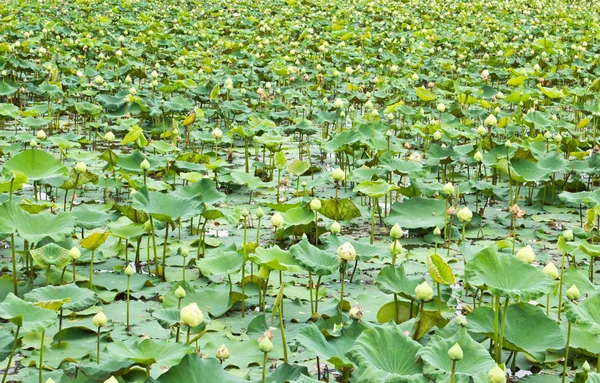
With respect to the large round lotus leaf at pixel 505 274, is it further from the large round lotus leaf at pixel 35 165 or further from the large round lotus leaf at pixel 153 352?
the large round lotus leaf at pixel 35 165

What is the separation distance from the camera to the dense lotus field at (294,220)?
2.37 metres

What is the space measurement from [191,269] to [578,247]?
5.27ft

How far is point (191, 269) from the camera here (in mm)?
3424

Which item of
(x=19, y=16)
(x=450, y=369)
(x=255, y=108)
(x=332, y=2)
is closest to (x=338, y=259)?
(x=450, y=369)

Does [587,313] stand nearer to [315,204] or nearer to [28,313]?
[315,204]

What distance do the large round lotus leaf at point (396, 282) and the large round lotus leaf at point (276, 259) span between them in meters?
0.32

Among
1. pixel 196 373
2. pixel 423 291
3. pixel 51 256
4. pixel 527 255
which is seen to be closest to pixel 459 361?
pixel 423 291

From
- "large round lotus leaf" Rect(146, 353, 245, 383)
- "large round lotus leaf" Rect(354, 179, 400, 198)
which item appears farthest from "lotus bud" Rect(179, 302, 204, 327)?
"large round lotus leaf" Rect(354, 179, 400, 198)

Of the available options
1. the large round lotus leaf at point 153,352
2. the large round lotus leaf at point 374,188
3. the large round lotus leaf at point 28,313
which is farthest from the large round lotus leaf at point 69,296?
the large round lotus leaf at point 374,188

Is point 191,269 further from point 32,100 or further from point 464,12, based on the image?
point 464,12

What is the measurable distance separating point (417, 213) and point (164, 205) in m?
1.32

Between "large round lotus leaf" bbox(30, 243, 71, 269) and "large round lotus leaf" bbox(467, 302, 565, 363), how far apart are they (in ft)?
4.94

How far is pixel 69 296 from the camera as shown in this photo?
2.65m

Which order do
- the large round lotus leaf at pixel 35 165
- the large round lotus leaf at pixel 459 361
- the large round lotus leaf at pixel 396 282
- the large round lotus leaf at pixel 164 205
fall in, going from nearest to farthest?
1. the large round lotus leaf at pixel 459 361
2. the large round lotus leaf at pixel 396 282
3. the large round lotus leaf at pixel 164 205
4. the large round lotus leaf at pixel 35 165
